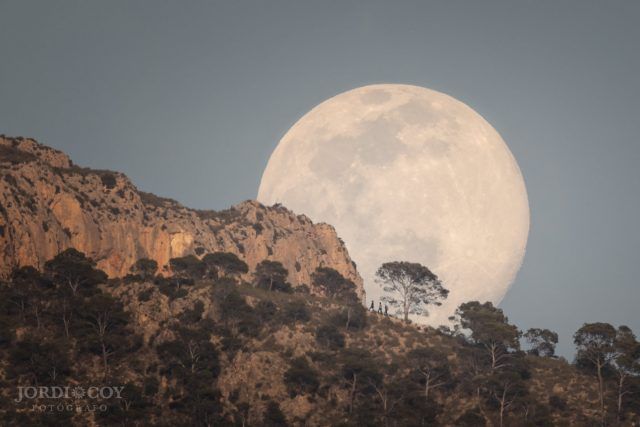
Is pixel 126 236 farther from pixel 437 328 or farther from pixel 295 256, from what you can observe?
pixel 437 328

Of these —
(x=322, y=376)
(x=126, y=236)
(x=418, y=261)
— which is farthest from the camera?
(x=418, y=261)

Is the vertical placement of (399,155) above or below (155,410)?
above

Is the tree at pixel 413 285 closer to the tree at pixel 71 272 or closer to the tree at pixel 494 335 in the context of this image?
the tree at pixel 494 335

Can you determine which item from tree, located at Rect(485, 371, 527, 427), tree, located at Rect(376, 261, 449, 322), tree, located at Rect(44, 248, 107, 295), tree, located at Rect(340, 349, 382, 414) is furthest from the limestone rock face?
tree, located at Rect(485, 371, 527, 427)

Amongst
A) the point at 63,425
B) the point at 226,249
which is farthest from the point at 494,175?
the point at 63,425

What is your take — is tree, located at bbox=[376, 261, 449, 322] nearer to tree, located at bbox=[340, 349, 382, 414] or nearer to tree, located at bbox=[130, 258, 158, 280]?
tree, located at bbox=[340, 349, 382, 414]

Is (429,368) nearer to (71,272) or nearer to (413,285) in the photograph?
(413,285)
